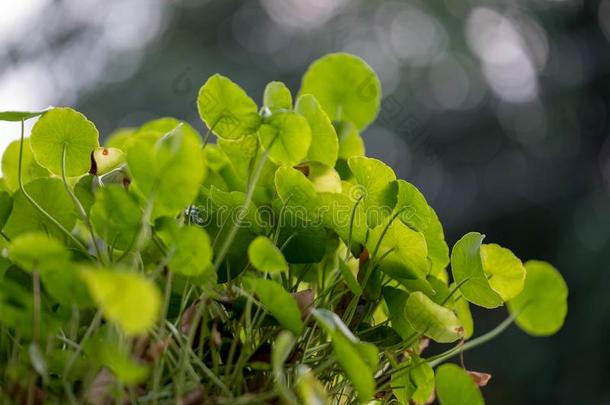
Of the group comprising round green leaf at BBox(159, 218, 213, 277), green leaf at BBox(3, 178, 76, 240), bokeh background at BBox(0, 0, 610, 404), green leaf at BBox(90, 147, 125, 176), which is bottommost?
bokeh background at BBox(0, 0, 610, 404)

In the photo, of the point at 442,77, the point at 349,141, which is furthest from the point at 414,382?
the point at 442,77

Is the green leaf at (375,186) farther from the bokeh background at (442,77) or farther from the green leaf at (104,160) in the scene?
the bokeh background at (442,77)

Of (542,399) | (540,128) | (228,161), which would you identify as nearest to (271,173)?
(228,161)

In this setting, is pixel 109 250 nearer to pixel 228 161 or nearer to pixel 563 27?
pixel 228 161

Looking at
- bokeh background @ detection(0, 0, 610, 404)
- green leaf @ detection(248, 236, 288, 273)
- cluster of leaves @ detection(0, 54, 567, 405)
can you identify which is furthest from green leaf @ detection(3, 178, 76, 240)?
bokeh background @ detection(0, 0, 610, 404)

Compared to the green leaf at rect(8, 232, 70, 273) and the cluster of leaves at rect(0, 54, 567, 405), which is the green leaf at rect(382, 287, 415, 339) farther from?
the green leaf at rect(8, 232, 70, 273)

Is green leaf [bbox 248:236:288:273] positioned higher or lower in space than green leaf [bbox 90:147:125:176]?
lower
